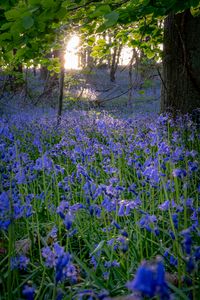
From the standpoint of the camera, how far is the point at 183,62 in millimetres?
5957

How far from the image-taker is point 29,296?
1026 mm

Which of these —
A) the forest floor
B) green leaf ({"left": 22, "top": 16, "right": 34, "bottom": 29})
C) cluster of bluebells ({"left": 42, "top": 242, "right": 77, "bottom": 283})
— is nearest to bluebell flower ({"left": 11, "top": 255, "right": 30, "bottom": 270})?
cluster of bluebells ({"left": 42, "top": 242, "right": 77, "bottom": 283})

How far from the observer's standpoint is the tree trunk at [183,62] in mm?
5859

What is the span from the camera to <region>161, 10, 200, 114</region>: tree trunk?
586cm

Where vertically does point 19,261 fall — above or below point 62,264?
below

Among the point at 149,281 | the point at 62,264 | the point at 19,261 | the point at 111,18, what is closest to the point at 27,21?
Answer: the point at 111,18

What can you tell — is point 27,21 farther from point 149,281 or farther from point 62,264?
point 149,281

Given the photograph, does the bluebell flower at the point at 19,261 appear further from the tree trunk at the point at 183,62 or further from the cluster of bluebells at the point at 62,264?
the tree trunk at the point at 183,62

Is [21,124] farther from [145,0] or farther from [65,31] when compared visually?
[145,0]

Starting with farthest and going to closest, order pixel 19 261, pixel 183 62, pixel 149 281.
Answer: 1. pixel 183 62
2. pixel 19 261
3. pixel 149 281

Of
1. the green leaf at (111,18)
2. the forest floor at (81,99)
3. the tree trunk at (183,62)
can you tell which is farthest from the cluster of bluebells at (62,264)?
the forest floor at (81,99)

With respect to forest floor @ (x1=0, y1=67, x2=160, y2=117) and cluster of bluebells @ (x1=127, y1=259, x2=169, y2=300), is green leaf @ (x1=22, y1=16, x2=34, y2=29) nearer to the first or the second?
cluster of bluebells @ (x1=127, y1=259, x2=169, y2=300)

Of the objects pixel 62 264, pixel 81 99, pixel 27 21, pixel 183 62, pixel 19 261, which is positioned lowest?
pixel 19 261

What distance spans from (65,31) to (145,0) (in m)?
2.69
